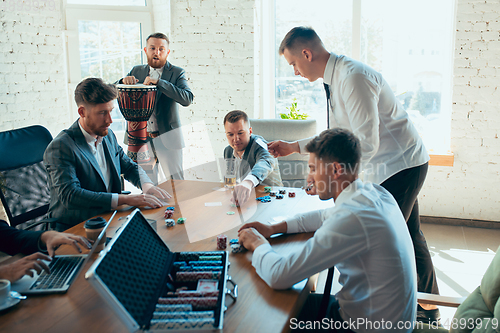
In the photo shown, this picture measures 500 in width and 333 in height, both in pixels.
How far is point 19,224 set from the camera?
2.22 meters

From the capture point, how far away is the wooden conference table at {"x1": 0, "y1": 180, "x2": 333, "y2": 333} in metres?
1.05

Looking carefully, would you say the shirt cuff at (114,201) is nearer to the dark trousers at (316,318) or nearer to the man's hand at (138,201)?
the man's hand at (138,201)

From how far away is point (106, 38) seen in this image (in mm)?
4199

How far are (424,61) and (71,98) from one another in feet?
11.7

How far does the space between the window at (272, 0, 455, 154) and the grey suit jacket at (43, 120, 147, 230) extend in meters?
3.07

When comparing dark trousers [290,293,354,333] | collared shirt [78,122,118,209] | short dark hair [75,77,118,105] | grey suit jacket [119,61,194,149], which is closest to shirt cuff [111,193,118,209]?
collared shirt [78,122,118,209]

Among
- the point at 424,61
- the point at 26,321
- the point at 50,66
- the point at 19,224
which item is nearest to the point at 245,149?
the point at 19,224

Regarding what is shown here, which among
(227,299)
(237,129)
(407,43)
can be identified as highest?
(407,43)

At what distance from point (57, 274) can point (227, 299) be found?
1.91 feet

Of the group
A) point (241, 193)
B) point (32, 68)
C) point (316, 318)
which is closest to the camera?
point (316, 318)

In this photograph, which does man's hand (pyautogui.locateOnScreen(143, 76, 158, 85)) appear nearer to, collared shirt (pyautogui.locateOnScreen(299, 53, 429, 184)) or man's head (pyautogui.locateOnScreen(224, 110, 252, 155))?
man's head (pyautogui.locateOnScreen(224, 110, 252, 155))

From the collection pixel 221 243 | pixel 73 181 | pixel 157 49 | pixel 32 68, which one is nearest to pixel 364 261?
pixel 221 243

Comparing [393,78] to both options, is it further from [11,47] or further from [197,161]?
[11,47]

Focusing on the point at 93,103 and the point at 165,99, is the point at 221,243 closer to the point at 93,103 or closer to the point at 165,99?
the point at 93,103
